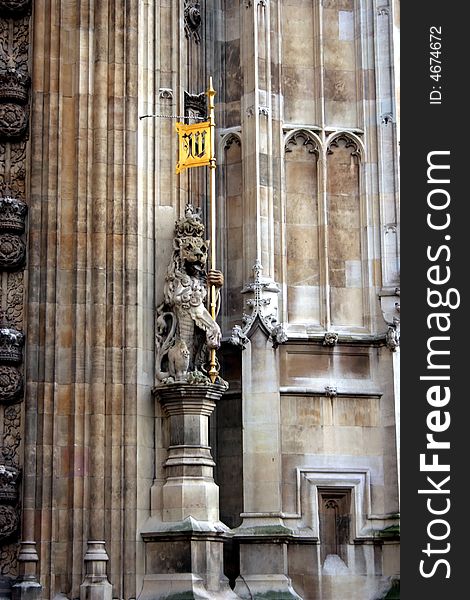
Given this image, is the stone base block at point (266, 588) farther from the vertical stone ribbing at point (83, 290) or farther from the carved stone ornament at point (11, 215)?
the carved stone ornament at point (11, 215)

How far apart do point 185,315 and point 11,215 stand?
7.78 ft

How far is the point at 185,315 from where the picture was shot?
16828mm

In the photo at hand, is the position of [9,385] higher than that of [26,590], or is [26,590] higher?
[9,385]

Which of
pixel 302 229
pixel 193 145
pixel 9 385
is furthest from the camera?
pixel 302 229

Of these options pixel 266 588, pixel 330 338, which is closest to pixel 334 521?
pixel 266 588

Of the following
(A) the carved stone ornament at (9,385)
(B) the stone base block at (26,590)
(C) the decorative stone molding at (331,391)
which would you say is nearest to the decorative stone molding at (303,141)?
(C) the decorative stone molding at (331,391)

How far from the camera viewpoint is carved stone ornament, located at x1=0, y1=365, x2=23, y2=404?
16766mm

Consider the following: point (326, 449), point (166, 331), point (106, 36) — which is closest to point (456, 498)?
point (326, 449)

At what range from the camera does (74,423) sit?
54.3 feet

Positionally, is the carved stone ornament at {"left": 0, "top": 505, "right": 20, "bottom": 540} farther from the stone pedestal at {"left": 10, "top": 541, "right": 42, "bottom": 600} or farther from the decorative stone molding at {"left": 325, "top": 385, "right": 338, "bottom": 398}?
the decorative stone molding at {"left": 325, "top": 385, "right": 338, "bottom": 398}

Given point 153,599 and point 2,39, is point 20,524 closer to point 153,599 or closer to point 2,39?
point 153,599

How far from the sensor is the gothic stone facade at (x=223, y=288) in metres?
16.5

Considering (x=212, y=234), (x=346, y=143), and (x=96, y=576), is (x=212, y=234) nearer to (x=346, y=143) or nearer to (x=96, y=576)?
(x=346, y=143)

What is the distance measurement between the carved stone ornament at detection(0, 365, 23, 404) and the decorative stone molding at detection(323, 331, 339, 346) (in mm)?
3760
